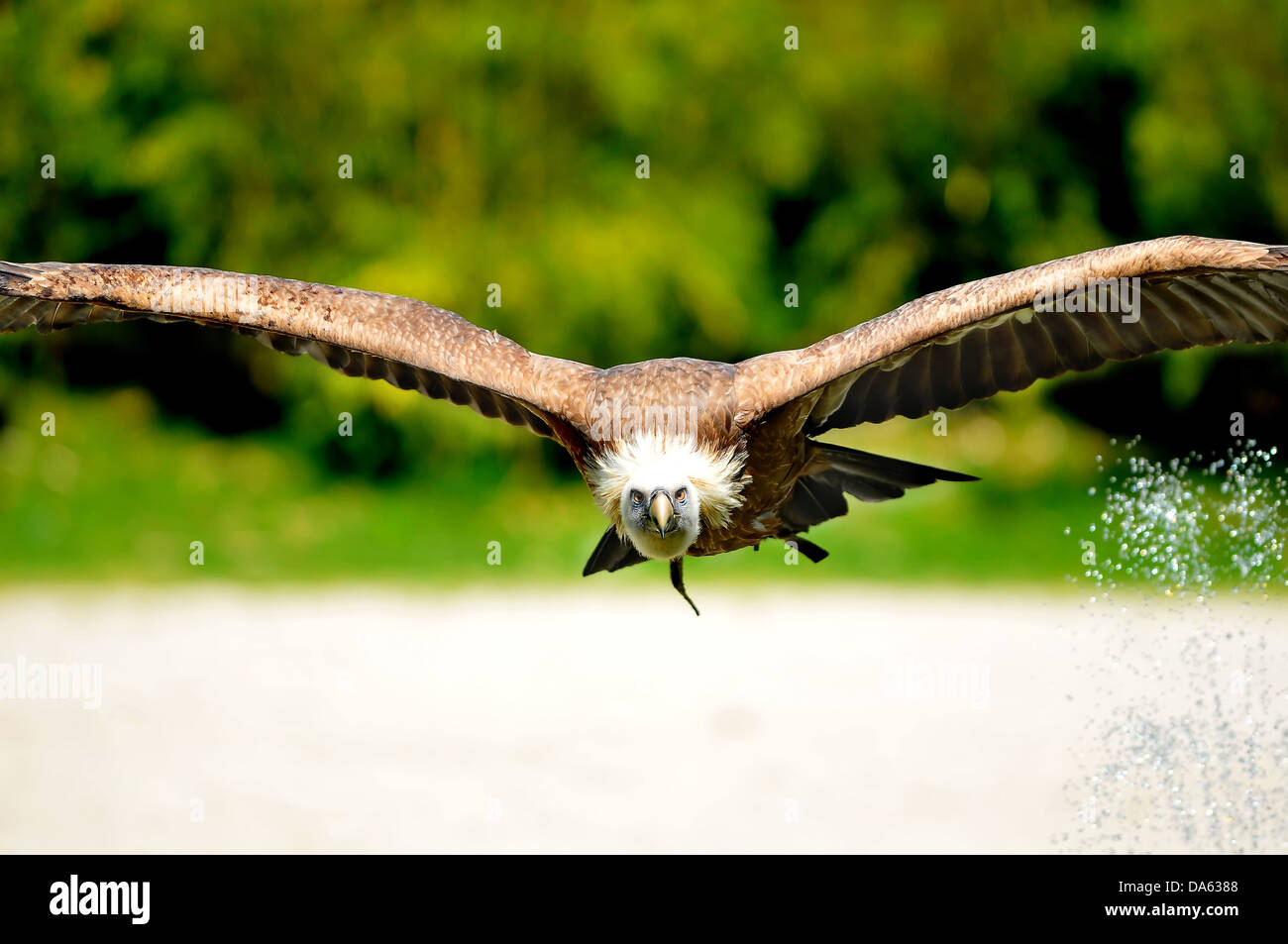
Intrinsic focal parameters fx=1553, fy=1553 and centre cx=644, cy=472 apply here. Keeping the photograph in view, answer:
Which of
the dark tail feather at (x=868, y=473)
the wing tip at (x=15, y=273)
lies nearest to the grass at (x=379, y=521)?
the dark tail feather at (x=868, y=473)

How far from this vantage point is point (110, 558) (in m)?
18.6

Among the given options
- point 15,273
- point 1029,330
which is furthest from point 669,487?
point 15,273

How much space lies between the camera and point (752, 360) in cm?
637

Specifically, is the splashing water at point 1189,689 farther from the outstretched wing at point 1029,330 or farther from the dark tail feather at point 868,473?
the outstretched wing at point 1029,330

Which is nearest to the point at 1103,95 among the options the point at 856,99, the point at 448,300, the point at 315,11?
the point at 856,99

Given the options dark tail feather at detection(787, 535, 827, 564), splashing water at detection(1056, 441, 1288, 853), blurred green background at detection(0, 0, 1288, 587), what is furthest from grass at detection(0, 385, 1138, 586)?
dark tail feather at detection(787, 535, 827, 564)

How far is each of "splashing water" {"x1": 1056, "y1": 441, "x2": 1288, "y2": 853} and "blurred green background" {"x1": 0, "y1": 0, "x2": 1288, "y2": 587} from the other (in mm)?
1387

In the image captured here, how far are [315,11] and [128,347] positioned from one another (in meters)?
4.81

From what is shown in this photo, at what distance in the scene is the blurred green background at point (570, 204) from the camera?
18234 millimetres

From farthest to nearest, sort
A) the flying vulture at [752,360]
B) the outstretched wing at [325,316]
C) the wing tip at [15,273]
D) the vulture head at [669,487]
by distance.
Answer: the wing tip at [15,273], the outstretched wing at [325,316], the vulture head at [669,487], the flying vulture at [752,360]

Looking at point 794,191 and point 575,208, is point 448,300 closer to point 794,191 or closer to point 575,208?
point 575,208

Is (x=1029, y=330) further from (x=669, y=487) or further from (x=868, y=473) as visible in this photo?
(x=669, y=487)

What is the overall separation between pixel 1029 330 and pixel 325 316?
2969mm

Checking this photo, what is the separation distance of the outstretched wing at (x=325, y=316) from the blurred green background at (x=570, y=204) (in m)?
11.3
